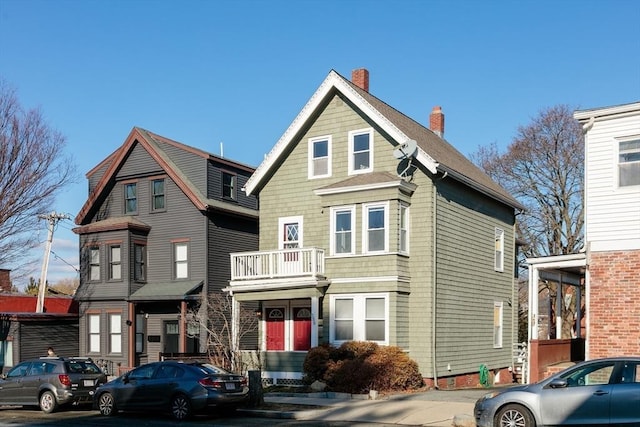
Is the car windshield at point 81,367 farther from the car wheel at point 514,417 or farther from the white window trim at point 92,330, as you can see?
the car wheel at point 514,417

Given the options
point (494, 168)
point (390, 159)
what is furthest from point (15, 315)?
point (494, 168)

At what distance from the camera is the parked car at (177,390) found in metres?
18.0

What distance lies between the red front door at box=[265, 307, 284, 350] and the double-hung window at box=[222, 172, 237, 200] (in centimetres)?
720

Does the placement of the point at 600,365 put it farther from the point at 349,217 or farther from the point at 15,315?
the point at 15,315

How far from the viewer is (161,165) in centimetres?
3269

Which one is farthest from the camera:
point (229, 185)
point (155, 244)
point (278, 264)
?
point (229, 185)

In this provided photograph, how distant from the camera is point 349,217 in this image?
25.6 metres

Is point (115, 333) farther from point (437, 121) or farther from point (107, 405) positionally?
point (437, 121)

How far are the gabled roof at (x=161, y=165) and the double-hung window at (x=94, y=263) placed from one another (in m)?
1.99

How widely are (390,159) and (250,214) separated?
384 inches

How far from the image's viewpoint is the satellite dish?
964 inches

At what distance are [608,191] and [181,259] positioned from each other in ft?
60.9

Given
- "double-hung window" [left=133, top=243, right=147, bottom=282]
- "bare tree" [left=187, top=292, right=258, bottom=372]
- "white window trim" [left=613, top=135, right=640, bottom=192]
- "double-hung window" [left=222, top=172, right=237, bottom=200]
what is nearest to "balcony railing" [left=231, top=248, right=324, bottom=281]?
"bare tree" [left=187, top=292, right=258, bottom=372]

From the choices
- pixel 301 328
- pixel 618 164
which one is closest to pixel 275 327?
pixel 301 328
